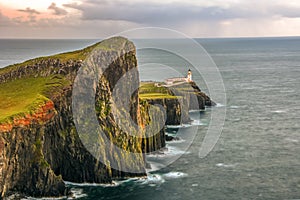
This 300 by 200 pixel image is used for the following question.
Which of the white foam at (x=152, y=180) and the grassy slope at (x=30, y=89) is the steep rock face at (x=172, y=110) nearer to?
the grassy slope at (x=30, y=89)

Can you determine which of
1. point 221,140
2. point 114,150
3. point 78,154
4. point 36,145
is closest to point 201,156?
point 221,140

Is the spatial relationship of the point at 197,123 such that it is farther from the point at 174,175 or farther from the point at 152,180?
the point at 152,180

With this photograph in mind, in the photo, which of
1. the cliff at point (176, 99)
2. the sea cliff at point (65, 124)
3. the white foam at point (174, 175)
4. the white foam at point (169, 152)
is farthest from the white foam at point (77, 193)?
the cliff at point (176, 99)

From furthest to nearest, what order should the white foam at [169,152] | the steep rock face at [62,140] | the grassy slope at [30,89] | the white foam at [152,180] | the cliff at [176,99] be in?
the cliff at [176,99]
the white foam at [169,152]
the white foam at [152,180]
the grassy slope at [30,89]
the steep rock face at [62,140]

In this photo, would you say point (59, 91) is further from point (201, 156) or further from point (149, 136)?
point (201, 156)

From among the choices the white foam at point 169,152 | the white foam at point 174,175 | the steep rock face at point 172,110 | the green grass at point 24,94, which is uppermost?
the green grass at point 24,94

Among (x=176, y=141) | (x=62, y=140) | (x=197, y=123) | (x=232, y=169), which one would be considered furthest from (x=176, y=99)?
(x=62, y=140)

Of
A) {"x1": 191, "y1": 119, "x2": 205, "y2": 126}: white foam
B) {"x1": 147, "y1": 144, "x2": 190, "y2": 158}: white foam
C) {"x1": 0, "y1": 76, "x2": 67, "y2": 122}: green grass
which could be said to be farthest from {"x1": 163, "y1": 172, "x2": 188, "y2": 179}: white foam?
{"x1": 191, "y1": 119, "x2": 205, "y2": 126}: white foam
